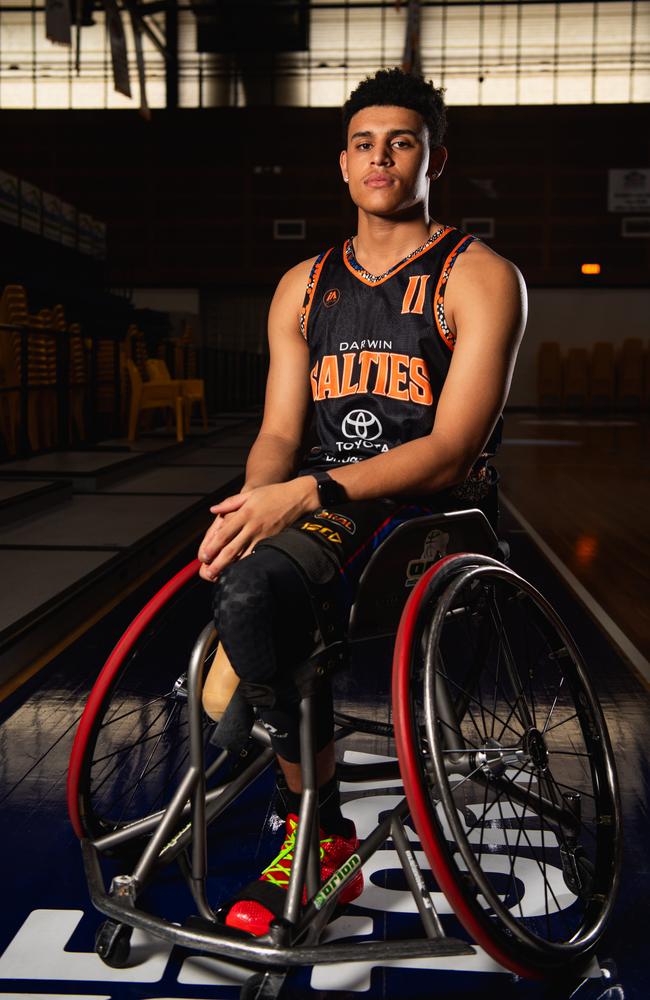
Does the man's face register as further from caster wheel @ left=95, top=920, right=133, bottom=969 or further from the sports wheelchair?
caster wheel @ left=95, top=920, right=133, bottom=969

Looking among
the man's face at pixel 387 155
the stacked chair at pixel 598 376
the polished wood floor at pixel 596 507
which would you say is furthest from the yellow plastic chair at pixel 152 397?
the stacked chair at pixel 598 376

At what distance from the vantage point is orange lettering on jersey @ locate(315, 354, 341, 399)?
1.83 meters

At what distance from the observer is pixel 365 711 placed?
9.20ft

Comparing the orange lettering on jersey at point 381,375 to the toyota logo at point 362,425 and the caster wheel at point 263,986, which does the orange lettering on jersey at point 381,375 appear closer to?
the toyota logo at point 362,425

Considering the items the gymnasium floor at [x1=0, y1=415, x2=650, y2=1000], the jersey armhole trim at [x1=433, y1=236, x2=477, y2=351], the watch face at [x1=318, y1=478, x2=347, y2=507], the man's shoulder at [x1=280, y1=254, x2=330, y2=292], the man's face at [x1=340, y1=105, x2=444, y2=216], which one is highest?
the man's face at [x1=340, y1=105, x2=444, y2=216]

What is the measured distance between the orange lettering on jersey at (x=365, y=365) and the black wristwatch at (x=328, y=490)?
0.23 meters

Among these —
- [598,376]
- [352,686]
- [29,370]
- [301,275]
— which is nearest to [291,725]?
[301,275]

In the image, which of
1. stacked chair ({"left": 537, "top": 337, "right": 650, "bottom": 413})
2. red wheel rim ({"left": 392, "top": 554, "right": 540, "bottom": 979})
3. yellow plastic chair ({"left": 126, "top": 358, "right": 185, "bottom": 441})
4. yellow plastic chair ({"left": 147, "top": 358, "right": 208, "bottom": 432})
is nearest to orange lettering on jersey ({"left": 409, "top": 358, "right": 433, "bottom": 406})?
red wheel rim ({"left": 392, "top": 554, "right": 540, "bottom": 979})

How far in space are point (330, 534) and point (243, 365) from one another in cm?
1754

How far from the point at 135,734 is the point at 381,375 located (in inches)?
49.5

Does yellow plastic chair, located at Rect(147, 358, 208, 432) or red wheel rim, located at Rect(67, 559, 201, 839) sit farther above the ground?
yellow plastic chair, located at Rect(147, 358, 208, 432)

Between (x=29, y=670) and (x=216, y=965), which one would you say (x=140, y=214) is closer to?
(x=29, y=670)

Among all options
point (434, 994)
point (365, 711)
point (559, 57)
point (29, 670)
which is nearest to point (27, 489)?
point (29, 670)

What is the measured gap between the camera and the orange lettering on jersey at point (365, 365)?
179 centimetres
